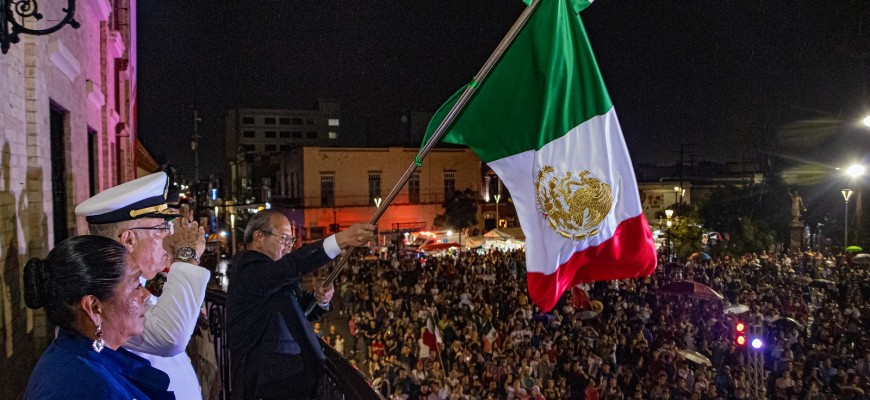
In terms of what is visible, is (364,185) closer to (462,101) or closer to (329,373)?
Answer: (462,101)

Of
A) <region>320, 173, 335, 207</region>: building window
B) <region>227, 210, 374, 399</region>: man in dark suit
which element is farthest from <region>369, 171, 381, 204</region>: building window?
<region>227, 210, 374, 399</region>: man in dark suit

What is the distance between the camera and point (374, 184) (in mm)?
44094

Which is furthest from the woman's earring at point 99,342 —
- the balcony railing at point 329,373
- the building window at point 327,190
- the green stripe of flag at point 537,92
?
the building window at point 327,190

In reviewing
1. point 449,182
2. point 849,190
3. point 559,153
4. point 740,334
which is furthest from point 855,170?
point 449,182

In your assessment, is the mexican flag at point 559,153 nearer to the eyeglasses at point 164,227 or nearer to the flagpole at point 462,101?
the flagpole at point 462,101

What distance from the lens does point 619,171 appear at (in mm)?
4348

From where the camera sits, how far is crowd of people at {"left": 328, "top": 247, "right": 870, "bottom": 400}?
1045 cm

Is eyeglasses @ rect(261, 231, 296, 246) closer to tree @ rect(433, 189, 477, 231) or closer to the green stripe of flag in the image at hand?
the green stripe of flag

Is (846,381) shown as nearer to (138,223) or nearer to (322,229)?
(138,223)

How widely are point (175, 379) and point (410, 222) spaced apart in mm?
40591

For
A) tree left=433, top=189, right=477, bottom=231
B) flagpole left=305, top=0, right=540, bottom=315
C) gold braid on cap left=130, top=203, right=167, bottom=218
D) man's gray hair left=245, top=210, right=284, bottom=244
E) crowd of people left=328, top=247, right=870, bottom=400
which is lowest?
crowd of people left=328, top=247, right=870, bottom=400

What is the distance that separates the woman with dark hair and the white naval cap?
45.1 inches

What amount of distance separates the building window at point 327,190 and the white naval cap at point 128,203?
130 feet

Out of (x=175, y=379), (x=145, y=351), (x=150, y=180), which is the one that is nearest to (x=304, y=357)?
(x=175, y=379)
